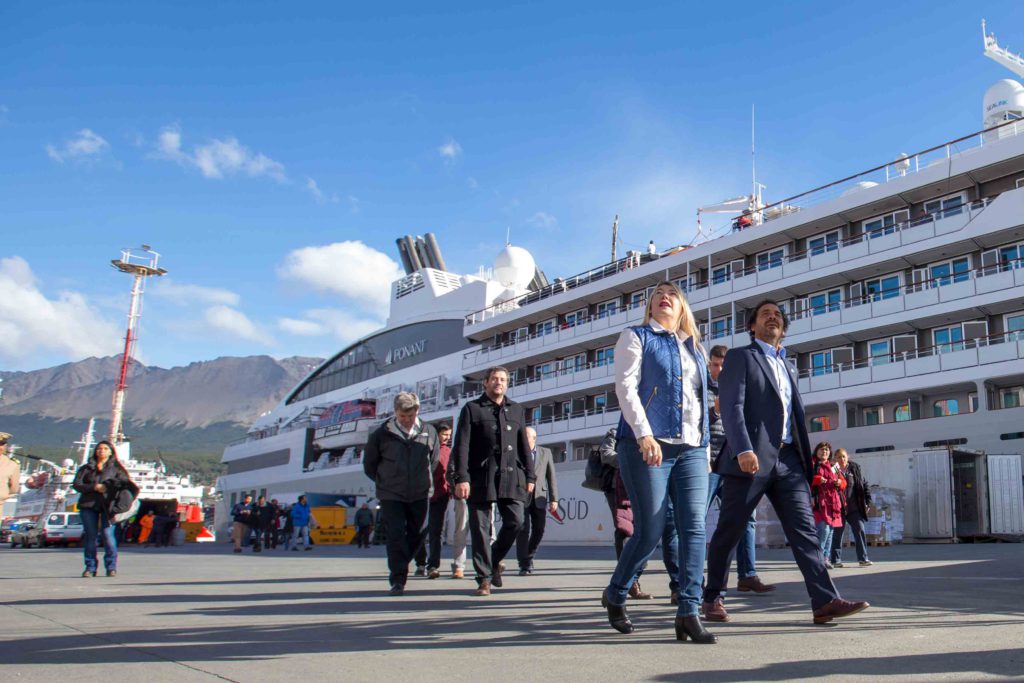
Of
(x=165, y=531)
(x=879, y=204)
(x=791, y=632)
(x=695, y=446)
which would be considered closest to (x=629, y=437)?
(x=695, y=446)

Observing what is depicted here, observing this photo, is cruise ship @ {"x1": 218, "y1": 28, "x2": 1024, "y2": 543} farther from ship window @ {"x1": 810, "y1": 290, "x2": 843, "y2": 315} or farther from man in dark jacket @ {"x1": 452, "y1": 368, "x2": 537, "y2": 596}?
man in dark jacket @ {"x1": 452, "y1": 368, "x2": 537, "y2": 596}

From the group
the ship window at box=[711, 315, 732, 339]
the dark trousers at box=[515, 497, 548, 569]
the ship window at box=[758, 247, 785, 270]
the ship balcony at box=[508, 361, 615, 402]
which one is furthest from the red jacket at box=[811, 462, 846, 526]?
the ship balcony at box=[508, 361, 615, 402]

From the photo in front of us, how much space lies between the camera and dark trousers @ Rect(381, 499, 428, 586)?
702 cm

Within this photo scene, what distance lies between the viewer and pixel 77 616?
548 cm

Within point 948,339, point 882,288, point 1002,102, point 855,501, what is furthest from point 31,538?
point 1002,102

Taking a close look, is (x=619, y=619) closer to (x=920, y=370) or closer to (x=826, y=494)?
(x=826, y=494)

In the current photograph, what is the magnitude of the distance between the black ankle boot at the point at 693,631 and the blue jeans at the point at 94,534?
7.41 m

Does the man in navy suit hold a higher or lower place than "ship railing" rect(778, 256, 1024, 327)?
lower

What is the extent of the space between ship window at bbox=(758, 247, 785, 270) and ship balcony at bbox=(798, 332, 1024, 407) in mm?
4559

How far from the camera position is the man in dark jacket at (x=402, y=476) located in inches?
283

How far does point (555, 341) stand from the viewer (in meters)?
42.6

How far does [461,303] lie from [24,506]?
42.2 meters

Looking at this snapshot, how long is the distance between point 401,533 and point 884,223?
93.5 feet

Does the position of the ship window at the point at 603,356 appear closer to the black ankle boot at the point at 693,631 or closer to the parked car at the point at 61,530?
the parked car at the point at 61,530
